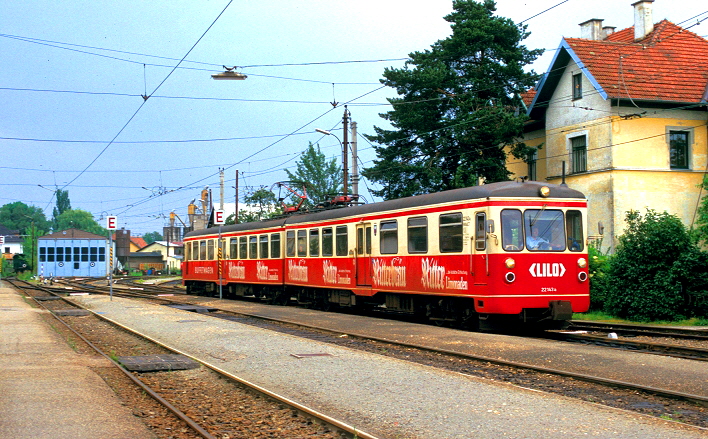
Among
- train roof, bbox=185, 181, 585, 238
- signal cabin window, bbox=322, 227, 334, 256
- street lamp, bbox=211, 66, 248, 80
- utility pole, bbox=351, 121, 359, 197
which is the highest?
street lamp, bbox=211, 66, 248, 80

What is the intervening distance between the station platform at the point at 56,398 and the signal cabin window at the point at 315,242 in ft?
32.1

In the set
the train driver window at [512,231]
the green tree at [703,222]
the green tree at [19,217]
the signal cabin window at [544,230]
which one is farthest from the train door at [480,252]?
the green tree at [19,217]

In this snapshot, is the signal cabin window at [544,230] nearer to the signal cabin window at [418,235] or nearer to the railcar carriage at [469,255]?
the railcar carriage at [469,255]

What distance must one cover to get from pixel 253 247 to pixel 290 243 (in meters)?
3.79

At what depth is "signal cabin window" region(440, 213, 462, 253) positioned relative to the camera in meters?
15.8

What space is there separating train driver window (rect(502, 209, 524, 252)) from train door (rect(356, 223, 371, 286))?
17.7ft

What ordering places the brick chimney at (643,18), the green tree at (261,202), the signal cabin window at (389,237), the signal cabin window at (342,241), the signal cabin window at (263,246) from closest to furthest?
the signal cabin window at (389,237), the signal cabin window at (342,241), the signal cabin window at (263,246), the brick chimney at (643,18), the green tree at (261,202)

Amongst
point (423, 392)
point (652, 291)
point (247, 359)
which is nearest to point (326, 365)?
point (247, 359)

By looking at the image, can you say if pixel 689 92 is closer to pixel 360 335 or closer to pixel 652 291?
pixel 652 291

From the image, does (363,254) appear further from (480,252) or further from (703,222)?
(703,222)

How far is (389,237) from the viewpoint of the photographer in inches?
741

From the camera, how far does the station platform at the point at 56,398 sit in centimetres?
713

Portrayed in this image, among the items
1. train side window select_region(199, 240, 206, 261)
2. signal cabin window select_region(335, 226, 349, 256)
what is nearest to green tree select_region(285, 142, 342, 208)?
train side window select_region(199, 240, 206, 261)

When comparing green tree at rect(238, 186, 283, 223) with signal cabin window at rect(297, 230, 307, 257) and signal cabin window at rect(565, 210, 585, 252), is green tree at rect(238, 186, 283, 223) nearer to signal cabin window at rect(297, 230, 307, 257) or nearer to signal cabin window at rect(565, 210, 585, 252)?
signal cabin window at rect(297, 230, 307, 257)
